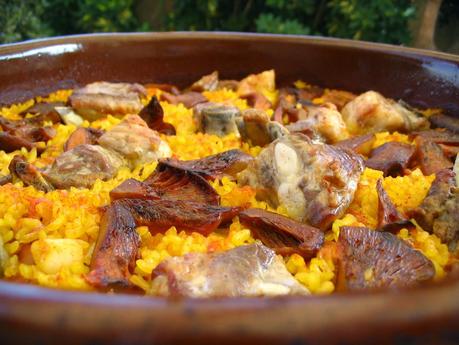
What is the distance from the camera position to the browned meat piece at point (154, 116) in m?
2.64

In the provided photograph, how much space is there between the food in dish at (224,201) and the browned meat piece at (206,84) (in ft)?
1.66


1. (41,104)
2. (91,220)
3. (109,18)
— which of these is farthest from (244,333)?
(109,18)

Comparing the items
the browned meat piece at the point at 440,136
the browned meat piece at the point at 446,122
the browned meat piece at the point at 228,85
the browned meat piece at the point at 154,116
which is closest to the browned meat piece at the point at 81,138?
the browned meat piece at the point at 154,116

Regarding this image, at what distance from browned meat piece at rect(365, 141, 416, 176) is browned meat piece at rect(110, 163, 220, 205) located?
0.77 meters

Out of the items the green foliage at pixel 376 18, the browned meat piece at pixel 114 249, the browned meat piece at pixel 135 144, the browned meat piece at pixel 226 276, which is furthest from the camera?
the green foliage at pixel 376 18

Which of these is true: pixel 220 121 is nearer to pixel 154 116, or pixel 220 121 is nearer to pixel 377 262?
pixel 154 116

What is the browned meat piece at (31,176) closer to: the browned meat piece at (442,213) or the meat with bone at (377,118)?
the browned meat piece at (442,213)

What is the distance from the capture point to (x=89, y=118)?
2781mm

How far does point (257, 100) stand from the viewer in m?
3.04

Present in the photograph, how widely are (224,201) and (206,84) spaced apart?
59.7 inches

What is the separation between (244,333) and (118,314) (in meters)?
0.18

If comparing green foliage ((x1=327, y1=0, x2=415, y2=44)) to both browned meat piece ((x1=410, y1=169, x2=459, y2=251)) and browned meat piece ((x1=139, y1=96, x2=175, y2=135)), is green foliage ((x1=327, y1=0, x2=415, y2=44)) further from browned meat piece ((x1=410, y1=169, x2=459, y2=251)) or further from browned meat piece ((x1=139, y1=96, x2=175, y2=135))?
browned meat piece ((x1=410, y1=169, x2=459, y2=251))


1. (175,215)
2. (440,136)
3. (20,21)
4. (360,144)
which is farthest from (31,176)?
(20,21)

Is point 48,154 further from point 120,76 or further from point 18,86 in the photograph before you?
point 120,76
